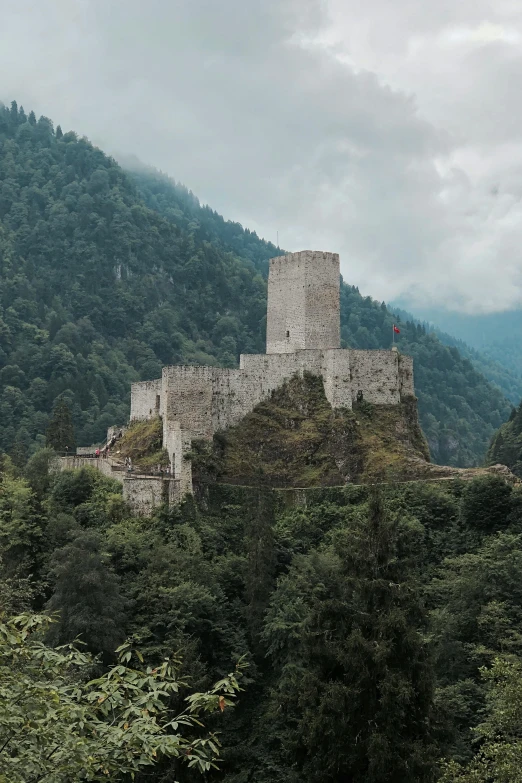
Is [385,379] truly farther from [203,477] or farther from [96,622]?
[96,622]

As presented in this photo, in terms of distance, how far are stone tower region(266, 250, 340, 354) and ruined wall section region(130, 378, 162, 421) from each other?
7692mm

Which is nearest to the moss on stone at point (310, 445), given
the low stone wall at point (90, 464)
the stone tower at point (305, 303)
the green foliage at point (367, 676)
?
the stone tower at point (305, 303)

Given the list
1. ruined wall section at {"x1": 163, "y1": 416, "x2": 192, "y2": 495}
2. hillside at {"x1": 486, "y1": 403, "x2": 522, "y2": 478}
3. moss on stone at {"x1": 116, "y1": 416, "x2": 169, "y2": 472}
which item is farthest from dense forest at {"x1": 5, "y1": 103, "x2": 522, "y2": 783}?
hillside at {"x1": 486, "y1": 403, "x2": 522, "y2": 478}

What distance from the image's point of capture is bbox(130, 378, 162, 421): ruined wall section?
183 ft

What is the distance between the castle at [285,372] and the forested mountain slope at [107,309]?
62.0 meters

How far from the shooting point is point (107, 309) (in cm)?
16038

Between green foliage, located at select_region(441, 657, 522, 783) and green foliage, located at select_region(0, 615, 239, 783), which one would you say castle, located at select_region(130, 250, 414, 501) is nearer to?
green foliage, located at select_region(441, 657, 522, 783)

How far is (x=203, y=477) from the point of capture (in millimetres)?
47250

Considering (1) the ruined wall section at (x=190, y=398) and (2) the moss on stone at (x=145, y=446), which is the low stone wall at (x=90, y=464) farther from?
(1) the ruined wall section at (x=190, y=398)

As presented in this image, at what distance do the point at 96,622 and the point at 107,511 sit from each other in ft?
33.5

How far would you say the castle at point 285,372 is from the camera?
162 ft

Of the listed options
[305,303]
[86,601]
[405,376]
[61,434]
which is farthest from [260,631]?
[61,434]

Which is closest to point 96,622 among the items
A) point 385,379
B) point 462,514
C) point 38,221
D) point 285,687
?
point 285,687

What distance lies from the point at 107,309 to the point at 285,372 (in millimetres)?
112547
